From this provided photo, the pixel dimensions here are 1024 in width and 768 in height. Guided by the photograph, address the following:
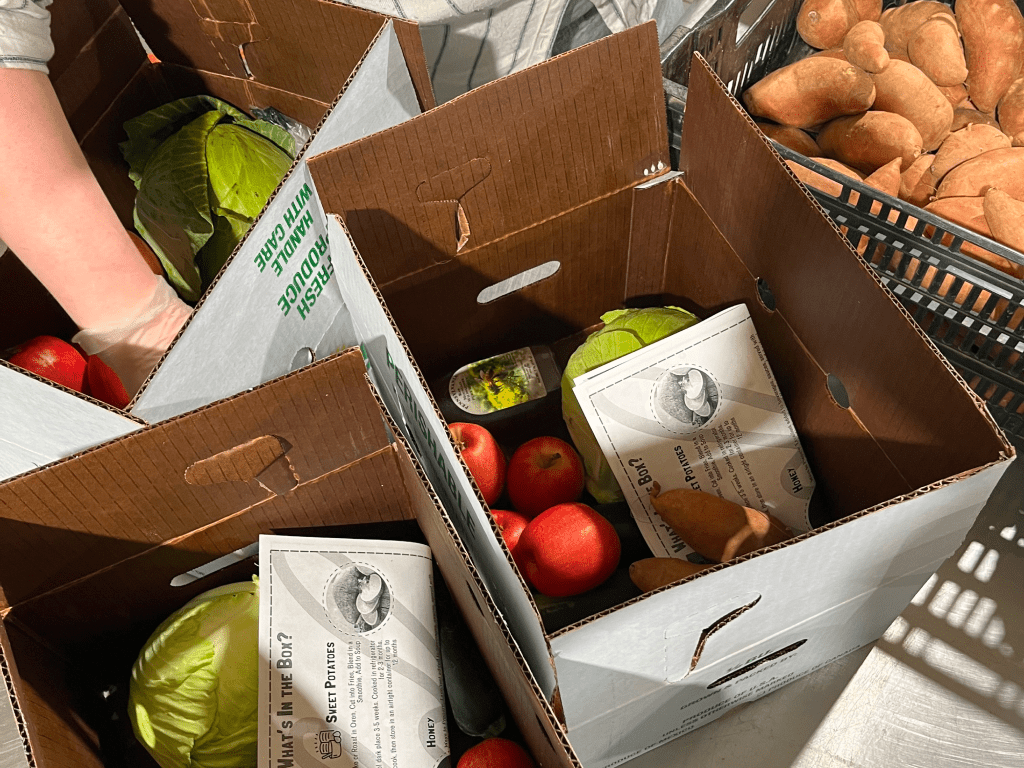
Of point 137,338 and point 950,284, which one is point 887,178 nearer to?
point 950,284

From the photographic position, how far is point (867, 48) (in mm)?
966

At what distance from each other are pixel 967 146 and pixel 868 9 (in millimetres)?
266

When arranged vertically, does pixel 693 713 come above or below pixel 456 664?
below

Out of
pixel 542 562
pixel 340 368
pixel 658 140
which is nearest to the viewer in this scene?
pixel 340 368

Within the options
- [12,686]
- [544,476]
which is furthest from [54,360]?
[544,476]

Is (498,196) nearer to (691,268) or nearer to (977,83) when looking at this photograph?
(691,268)

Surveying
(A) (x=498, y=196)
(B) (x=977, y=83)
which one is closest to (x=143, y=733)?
(A) (x=498, y=196)

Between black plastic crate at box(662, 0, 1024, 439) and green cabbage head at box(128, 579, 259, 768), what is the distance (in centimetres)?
65

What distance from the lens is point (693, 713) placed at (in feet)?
2.35

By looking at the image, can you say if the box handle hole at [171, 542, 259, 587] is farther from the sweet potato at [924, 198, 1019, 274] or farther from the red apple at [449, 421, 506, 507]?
the sweet potato at [924, 198, 1019, 274]

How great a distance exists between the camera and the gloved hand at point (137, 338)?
861mm

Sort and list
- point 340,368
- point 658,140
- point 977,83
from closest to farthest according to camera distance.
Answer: point 340,368, point 658,140, point 977,83

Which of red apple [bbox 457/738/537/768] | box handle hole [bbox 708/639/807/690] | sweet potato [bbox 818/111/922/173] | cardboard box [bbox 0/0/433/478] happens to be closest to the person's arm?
cardboard box [bbox 0/0/433/478]

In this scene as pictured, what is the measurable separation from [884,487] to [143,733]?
67 centimetres
